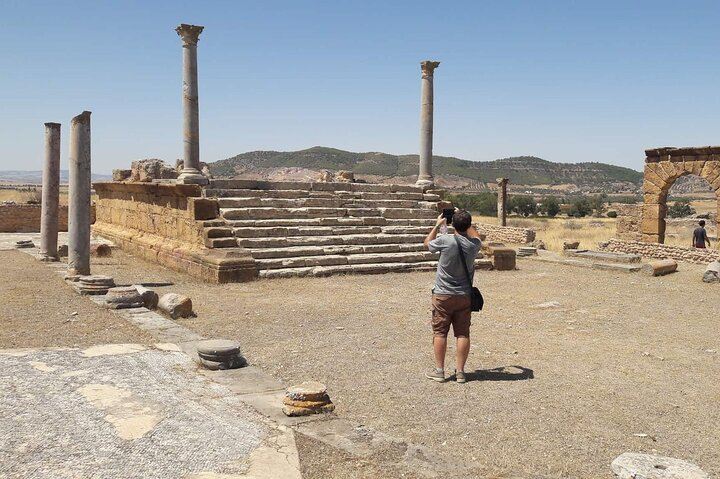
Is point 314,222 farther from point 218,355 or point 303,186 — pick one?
point 218,355

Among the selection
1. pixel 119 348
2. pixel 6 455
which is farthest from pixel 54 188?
pixel 6 455

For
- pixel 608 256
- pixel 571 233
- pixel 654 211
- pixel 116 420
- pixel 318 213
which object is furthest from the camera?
pixel 571 233

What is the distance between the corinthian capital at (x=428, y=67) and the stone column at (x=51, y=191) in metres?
8.95

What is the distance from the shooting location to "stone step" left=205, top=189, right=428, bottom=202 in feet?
45.8

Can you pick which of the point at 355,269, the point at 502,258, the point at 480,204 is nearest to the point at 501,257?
the point at 502,258

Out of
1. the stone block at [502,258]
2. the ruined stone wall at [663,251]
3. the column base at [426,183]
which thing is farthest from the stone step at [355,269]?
the ruined stone wall at [663,251]

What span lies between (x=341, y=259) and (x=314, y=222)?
1.57 metres

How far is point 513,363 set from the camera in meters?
6.23

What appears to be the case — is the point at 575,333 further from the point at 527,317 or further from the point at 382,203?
the point at 382,203

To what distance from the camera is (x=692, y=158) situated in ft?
65.3

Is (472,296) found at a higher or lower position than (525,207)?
lower

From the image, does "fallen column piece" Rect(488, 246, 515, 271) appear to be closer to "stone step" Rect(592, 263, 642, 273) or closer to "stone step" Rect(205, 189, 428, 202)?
"stone step" Rect(592, 263, 642, 273)

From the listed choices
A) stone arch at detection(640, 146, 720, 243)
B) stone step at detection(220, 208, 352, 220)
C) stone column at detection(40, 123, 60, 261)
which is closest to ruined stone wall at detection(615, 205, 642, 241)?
stone arch at detection(640, 146, 720, 243)

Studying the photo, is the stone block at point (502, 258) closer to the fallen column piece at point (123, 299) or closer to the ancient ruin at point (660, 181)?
the ancient ruin at point (660, 181)
